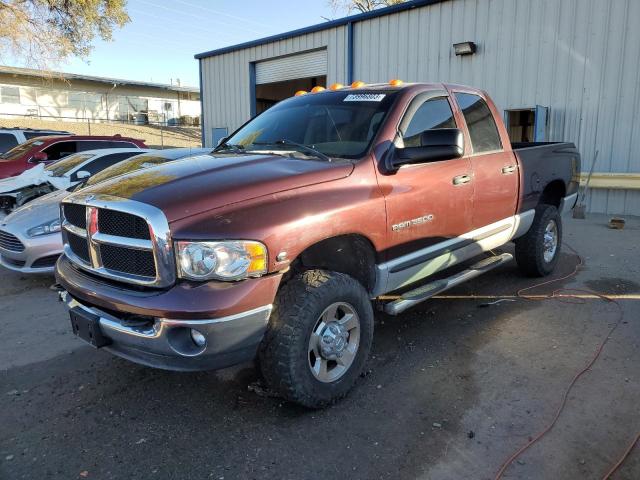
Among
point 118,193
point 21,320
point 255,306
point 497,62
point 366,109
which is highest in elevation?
point 497,62

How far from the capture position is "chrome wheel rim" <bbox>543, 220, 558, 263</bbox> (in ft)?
18.9

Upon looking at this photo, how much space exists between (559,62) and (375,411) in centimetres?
997

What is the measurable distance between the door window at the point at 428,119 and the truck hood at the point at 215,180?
28.9 inches

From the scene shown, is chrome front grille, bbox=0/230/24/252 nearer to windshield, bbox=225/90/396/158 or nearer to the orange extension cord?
windshield, bbox=225/90/396/158

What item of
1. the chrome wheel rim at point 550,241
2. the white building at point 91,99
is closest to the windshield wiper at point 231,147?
the chrome wheel rim at point 550,241

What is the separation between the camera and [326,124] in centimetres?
392

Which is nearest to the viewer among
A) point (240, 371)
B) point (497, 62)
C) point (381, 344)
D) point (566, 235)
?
point (240, 371)

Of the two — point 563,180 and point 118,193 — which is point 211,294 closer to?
point 118,193

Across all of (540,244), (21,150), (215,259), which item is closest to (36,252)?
(215,259)

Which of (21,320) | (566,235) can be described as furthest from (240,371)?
(566,235)

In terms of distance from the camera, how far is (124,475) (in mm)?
2643

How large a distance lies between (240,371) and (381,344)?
3.84ft

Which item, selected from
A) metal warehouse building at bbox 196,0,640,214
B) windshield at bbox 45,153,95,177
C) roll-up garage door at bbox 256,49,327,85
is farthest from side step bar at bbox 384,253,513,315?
roll-up garage door at bbox 256,49,327,85

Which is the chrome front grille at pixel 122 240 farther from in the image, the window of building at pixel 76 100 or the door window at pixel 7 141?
the window of building at pixel 76 100
